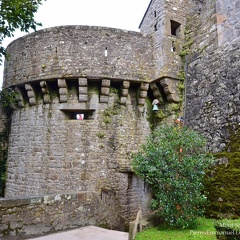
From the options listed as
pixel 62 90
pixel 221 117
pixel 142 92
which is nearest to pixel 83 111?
pixel 62 90

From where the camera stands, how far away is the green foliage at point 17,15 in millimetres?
5289

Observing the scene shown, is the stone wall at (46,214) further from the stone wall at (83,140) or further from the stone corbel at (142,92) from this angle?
the stone corbel at (142,92)

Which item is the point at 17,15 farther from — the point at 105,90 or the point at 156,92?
the point at 156,92

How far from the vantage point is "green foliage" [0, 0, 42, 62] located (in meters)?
5.29

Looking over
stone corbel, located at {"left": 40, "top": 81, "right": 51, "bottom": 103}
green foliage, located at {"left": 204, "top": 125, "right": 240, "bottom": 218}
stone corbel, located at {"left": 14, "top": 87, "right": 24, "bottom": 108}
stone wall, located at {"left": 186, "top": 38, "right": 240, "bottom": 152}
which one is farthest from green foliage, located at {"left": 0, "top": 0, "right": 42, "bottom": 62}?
green foliage, located at {"left": 204, "top": 125, "right": 240, "bottom": 218}

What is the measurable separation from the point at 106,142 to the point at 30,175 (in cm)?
288

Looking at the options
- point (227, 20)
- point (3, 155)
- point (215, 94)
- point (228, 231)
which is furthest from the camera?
point (3, 155)

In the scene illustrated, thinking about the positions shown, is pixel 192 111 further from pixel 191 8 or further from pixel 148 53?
pixel 191 8

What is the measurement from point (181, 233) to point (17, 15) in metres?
5.94

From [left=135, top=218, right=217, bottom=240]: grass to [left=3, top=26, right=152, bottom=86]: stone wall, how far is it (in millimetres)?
4948

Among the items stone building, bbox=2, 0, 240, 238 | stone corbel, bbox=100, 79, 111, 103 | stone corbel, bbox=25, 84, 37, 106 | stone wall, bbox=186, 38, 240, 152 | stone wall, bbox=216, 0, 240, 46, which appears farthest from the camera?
stone corbel, bbox=25, 84, 37, 106

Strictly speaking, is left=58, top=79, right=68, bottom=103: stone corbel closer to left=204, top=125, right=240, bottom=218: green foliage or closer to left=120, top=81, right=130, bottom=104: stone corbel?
left=120, top=81, right=130, bottom=104: stone corbel

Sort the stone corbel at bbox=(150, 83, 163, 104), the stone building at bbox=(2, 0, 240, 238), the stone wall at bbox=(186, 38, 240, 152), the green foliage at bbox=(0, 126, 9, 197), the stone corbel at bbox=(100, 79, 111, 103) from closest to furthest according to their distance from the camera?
the stone wall at bbox=(186, 38, 240, 152) < the stone building at bbox=(2, 0, 240, 238) < the stone corbel at bbox=(100, 79, 111, 103) < the stone corbel at bbox=(150, 83, 163, 104) < the green foliage at bbox=(0, 126, 9, 197)

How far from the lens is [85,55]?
8.34m
